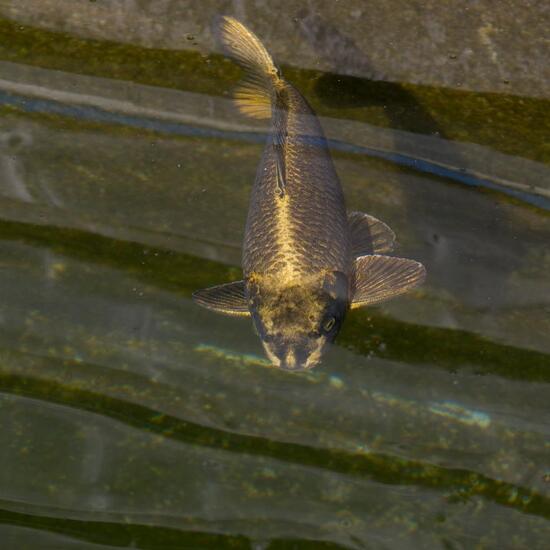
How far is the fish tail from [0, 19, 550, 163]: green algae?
0.12 metres

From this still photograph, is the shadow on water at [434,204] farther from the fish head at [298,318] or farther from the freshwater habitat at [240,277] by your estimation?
the fish head at [298,318]

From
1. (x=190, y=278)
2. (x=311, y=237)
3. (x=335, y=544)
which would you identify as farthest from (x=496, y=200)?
(x=335, y=544)

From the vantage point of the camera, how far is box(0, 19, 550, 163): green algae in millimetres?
5141

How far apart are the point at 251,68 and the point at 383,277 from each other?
1.63 meters

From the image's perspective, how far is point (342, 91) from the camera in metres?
5.25

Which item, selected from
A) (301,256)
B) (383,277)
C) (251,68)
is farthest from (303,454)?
(251,68)

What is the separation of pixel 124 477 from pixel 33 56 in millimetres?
2753

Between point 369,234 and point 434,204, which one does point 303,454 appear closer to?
point 369,234

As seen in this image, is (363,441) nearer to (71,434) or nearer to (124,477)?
(124,477)

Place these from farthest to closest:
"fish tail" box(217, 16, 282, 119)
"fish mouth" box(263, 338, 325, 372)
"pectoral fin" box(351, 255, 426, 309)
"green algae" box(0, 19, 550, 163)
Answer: "green algae" box(0, 19, 550, 163) < "fish tail" box(217, 16, 282, 119) < "pectoral fin" box(351, 255, 426, 309) < "fish mouth" box(263, 338, 325, 372)

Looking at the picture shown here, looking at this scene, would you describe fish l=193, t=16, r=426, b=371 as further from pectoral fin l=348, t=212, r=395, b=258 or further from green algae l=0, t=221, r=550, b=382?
green algae l=0, t=221, r=550, b=382

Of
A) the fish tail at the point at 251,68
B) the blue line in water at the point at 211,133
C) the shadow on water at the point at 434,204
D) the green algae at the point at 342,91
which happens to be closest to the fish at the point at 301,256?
the fish tail at the point at 251,68

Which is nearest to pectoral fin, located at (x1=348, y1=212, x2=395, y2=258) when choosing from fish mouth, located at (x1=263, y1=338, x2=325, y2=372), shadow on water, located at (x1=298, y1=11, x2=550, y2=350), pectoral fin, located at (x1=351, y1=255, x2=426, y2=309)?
pectoral fin, located at (x1=351, y1=255, x2=426, y2=309)

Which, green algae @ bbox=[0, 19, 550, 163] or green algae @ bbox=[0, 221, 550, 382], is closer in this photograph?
green algae @ bbox=[0, 221, 550, 382]
